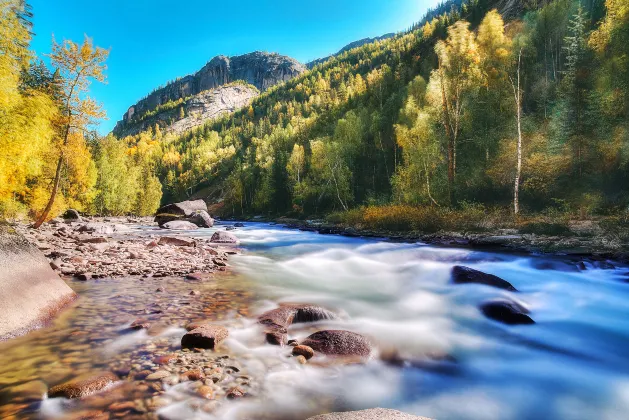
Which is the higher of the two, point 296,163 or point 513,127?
point 296,163

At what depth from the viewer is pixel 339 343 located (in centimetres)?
481

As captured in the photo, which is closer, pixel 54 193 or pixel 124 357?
pixel 124 357

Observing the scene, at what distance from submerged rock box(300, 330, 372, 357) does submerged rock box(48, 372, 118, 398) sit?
265 cm

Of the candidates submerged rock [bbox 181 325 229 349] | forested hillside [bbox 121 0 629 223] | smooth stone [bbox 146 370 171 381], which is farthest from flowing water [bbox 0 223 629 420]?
forested hillside [bbox 121 0 629 223]

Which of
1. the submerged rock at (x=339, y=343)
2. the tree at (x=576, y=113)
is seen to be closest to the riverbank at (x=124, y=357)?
the submerged rock at (x=339, y=343)

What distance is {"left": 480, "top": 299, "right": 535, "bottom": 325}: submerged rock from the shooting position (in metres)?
6.46

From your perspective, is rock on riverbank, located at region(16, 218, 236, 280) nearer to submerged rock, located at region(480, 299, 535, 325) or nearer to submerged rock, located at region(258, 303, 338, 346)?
submerged rock, located at region(258, 303, 338, 346)

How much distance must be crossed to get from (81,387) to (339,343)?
337cm

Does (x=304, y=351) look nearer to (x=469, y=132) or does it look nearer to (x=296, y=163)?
(x=469, y=132)

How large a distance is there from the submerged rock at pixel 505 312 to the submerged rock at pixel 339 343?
139 inches

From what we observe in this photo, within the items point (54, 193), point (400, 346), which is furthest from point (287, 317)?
point (54, 193)

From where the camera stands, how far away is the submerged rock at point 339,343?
468 centimetres

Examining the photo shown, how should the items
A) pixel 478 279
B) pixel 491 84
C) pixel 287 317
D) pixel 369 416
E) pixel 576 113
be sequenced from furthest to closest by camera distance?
1. pixel 491 84
2. pixel 576 113
3. pixel 478 279
4. pixel 287 317
5. pixel 369 416

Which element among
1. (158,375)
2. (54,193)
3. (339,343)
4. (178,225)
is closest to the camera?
(158,375)
